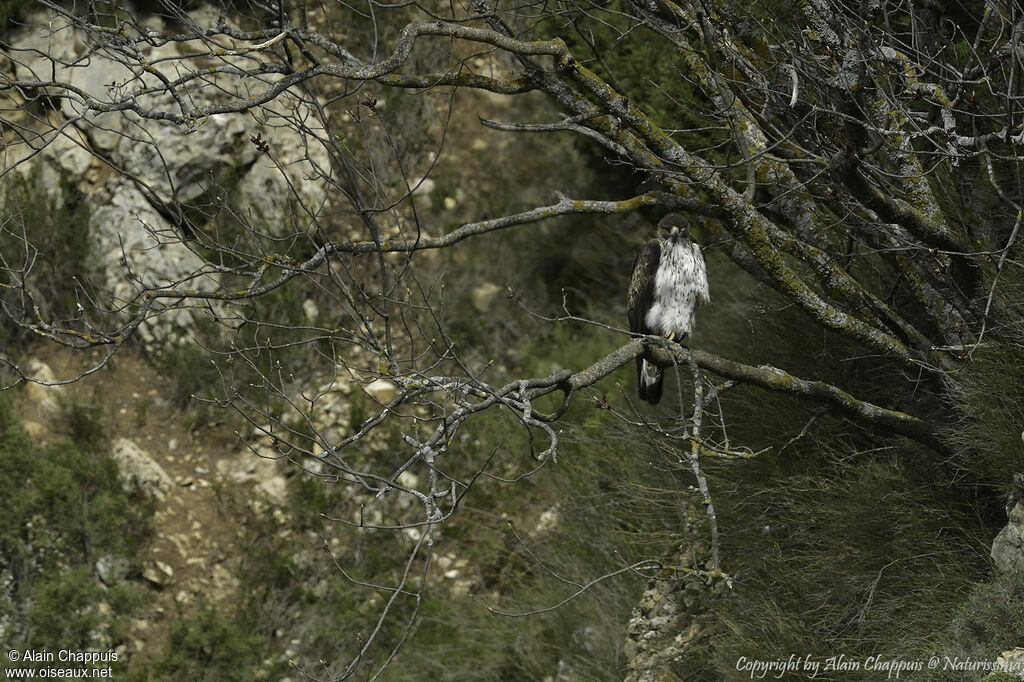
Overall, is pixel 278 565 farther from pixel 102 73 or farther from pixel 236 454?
pixel 102 73

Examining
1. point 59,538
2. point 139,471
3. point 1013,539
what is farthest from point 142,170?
point 1013,539

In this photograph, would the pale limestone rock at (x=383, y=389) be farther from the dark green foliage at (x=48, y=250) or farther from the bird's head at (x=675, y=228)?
the bird's head at (x=675, y=228)

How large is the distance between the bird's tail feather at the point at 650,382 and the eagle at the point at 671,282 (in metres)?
0.02

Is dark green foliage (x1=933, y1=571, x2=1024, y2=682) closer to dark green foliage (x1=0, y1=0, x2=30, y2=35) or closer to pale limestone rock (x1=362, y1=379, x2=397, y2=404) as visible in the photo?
pale limestone rock (x1=362, y1=379, x2=397, y2=404)

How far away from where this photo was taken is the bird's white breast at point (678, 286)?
538 centimetres

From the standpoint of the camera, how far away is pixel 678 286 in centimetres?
537

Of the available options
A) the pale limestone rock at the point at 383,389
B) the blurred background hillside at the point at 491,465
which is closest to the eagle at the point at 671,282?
the blurred background hillside at the point at 491,465

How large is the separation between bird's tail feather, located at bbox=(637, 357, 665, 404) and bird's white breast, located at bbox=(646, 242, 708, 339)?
0.25 m

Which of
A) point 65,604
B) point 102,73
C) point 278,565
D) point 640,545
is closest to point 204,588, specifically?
point 278,565

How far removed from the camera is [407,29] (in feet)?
12.0

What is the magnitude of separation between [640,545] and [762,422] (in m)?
1.19

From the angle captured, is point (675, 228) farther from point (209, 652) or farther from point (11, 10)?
point (11, 10)

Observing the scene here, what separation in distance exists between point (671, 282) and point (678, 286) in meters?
0.04

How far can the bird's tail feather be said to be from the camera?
220 inches
